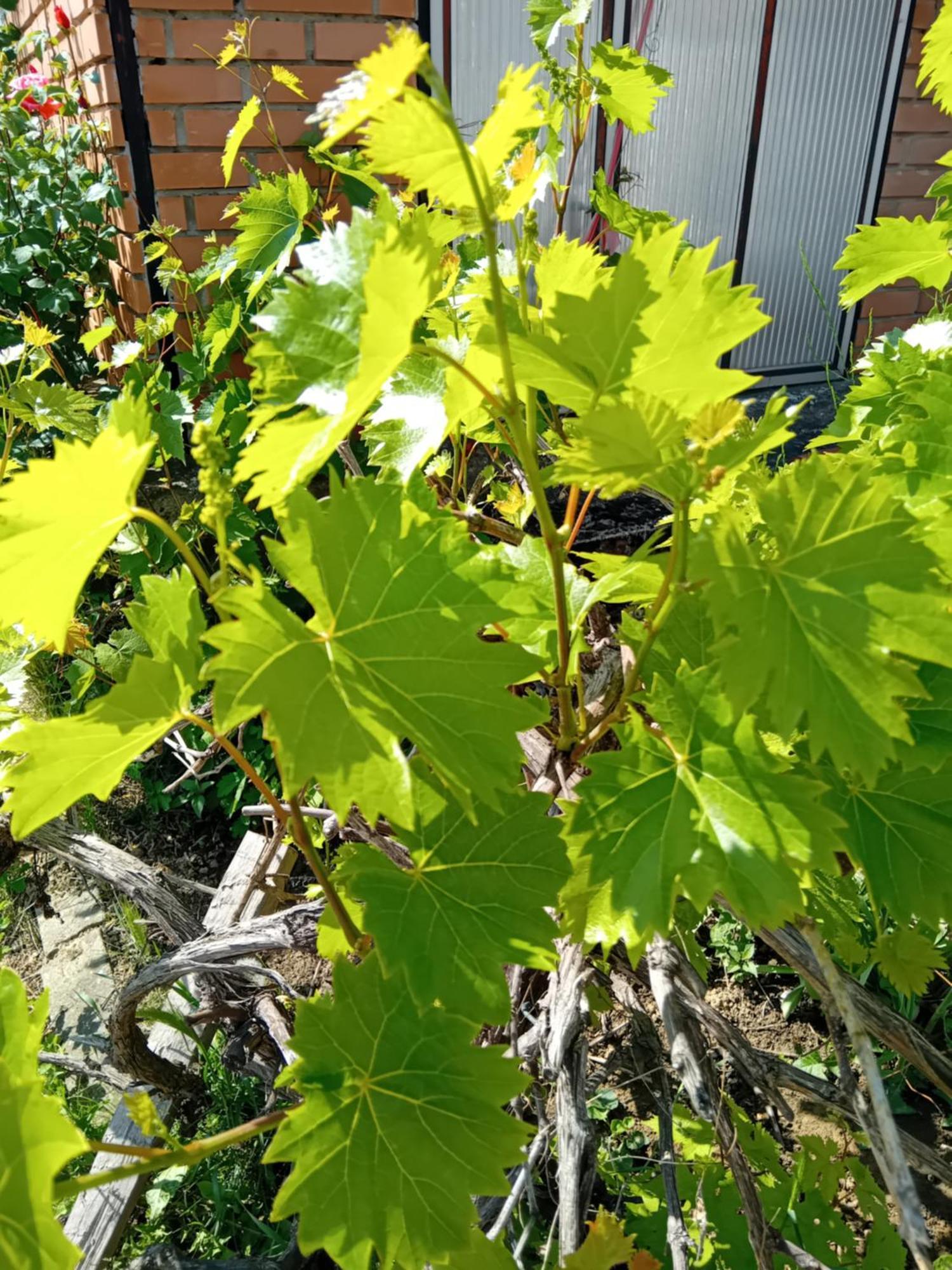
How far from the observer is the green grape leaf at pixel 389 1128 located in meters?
0.59

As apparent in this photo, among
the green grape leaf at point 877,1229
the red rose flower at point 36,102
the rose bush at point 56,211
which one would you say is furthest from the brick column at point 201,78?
the green grape leaf at point 877,1229

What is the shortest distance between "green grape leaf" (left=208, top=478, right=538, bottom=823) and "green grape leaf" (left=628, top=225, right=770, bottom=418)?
16 centimetres

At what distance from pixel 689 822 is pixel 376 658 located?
23 centimetres

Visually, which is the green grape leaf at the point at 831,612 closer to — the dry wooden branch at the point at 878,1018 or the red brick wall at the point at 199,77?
the dry wooden branch at the point at 878,1018

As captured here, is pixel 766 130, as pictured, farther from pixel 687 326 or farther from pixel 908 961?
pixel 687 326

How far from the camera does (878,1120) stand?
0.54 m

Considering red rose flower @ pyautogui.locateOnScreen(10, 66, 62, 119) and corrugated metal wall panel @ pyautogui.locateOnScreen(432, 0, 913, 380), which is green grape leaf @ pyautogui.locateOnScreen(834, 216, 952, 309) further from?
red rose flower @ pyautogui.locateOnScreen(10, 66, 62, 119)

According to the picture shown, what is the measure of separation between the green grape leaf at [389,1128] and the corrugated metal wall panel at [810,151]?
138 inches

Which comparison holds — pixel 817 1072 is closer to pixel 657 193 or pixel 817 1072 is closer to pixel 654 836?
pixel 654 836

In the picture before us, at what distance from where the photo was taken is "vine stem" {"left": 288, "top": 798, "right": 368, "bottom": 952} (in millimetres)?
636

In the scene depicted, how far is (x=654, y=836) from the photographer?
61 centimetres

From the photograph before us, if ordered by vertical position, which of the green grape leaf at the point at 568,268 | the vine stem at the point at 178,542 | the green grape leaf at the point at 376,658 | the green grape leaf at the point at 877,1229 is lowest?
the green grape leaf at the point at 877,1229

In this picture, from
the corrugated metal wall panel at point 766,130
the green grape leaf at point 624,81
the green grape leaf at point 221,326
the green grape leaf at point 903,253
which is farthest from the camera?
the corrugated metal wall panel at point 766,130

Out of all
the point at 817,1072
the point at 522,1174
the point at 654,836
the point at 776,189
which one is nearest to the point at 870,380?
the point at 654,836
